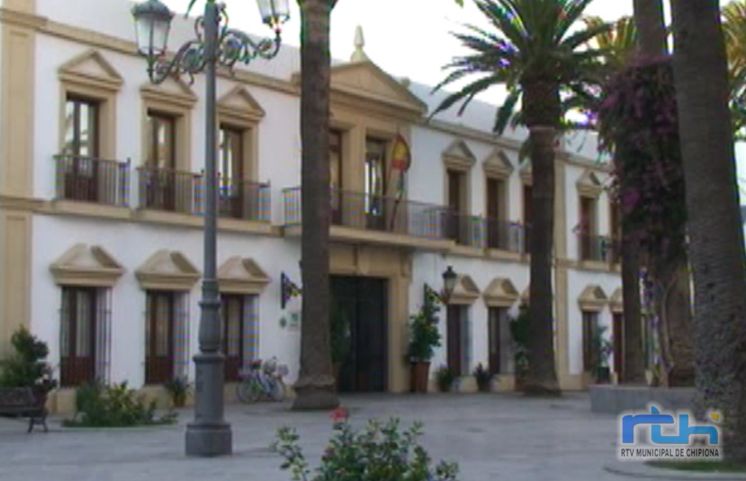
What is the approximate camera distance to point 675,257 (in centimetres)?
1945

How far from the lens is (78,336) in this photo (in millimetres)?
24422

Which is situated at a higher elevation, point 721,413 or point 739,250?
point 739,250

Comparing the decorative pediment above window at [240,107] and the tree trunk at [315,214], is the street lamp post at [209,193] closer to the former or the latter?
the tree trunk at [315,214]

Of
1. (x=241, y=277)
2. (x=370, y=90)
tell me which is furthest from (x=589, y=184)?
(x=241, y=277)

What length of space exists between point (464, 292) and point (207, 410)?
21253 mm

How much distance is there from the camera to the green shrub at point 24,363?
72.6 ft

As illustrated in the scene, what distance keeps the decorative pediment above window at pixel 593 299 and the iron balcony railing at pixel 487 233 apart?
3.86 m

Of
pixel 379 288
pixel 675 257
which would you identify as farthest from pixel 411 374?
pixel 675 257

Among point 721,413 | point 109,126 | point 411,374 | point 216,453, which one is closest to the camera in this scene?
point 721,413

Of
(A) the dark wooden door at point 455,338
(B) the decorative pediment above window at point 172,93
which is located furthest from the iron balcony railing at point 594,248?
(B) the decorative pediment above window at point 172,93

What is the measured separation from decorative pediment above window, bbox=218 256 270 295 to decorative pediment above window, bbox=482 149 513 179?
10.8 meters

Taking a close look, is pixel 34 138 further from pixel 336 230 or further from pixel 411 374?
pixel 411 374

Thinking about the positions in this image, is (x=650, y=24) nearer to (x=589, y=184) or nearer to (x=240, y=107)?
(x=240, y=107)

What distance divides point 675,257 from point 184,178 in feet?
38.5
